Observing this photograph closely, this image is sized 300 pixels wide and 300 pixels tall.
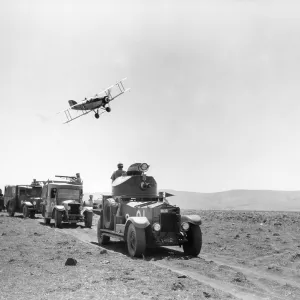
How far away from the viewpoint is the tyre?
48.7 ft

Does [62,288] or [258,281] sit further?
[258,281]

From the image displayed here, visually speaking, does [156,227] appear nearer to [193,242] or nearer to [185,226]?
[185,226]

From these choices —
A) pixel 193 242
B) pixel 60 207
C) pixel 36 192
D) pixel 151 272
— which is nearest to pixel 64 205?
pixel 60 207

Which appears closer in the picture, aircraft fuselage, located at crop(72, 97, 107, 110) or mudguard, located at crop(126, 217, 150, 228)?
mudguard, located at crop(126, 217, 150, 228)

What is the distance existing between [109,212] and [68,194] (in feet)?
32.9

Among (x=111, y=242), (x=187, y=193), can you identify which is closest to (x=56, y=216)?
(x=111, y=242)

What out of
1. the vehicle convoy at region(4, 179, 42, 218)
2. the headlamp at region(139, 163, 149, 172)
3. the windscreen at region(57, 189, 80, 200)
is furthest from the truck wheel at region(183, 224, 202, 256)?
the vehicle convoy at region(4, 179, 42, 218)

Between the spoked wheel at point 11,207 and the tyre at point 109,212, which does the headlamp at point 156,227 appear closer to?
the tyre at point 109,212

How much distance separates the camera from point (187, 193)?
113m

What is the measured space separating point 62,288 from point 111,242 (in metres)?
9.12

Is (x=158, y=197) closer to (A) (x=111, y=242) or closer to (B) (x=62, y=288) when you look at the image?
(A) (x=111, y=242)

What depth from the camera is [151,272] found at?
9.41 meters

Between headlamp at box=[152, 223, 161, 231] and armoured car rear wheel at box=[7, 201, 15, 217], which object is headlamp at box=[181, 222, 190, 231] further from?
armoured car rear wheel at box=[7, 201, 15, 217]

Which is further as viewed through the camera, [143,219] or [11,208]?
[11,208]
